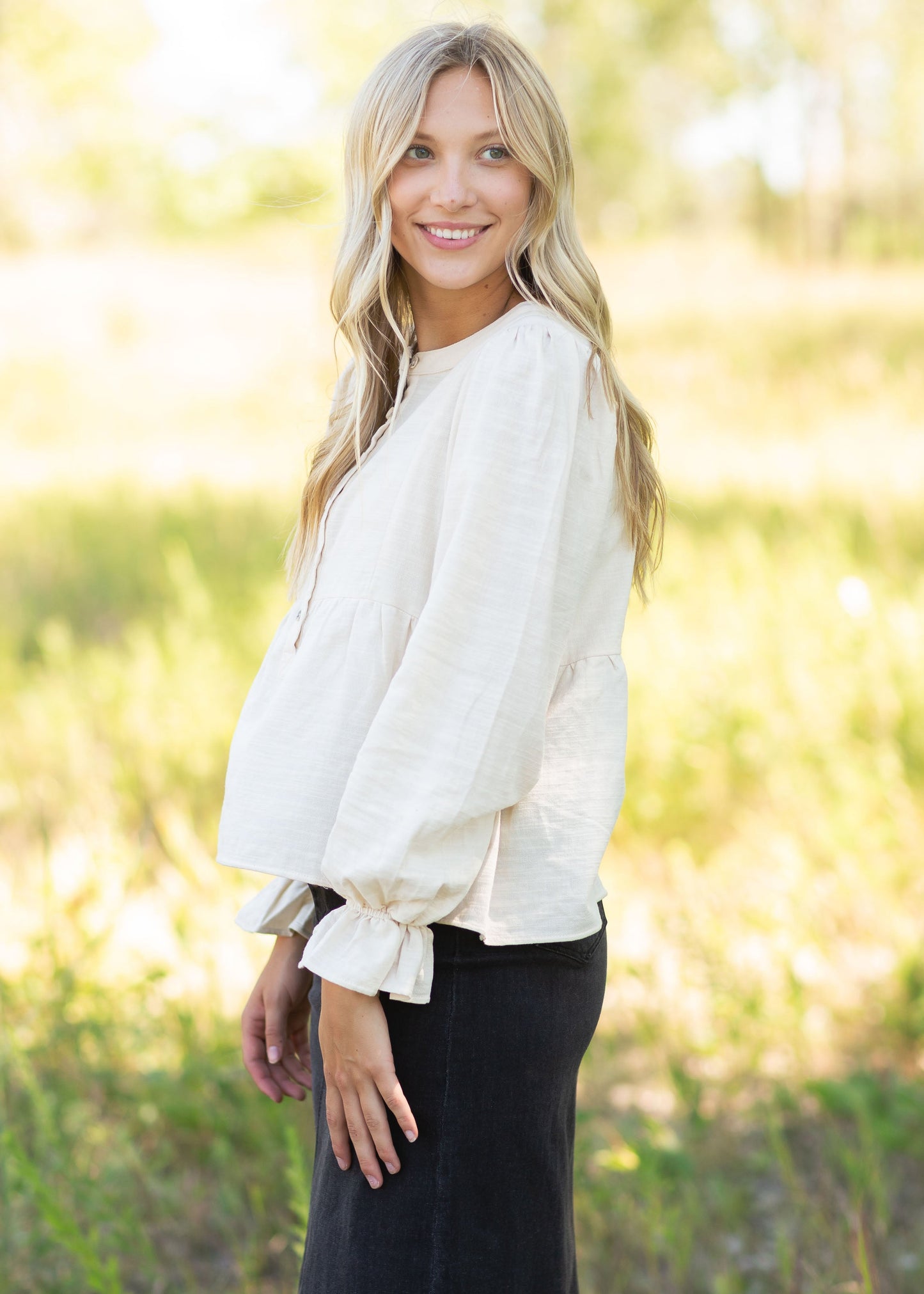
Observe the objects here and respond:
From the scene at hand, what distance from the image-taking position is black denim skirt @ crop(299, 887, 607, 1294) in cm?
113

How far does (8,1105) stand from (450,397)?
6.74 feet

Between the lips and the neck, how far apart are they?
0.05 metres

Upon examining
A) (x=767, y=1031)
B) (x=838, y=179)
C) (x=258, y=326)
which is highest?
(x=838, y=179)

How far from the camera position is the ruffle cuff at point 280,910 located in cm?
138

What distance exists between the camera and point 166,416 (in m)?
12.2

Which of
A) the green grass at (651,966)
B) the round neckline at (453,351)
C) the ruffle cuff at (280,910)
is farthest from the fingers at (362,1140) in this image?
the round neckline at (453,351)

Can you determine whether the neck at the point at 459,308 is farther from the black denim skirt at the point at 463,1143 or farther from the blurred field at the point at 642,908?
the black denim skirt at the point at 463,1143

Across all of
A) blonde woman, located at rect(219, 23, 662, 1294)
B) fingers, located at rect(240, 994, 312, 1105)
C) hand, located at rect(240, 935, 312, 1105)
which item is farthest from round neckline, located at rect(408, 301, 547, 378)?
fingers, located at rect(240, 994, 312, 1105)

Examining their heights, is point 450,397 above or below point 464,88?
below

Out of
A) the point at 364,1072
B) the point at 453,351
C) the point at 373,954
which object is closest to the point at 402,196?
the point at 453,351

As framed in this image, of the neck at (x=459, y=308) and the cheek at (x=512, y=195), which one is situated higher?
the cheek at (x=512, y=195)

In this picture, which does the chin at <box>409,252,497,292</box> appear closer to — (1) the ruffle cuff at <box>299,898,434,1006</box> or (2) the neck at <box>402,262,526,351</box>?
(2) the neck at <box>402,262,526,351</box>

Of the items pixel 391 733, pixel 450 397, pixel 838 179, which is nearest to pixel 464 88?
pixel 450 397

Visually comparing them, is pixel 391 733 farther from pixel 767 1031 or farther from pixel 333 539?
pixel 767 1031
